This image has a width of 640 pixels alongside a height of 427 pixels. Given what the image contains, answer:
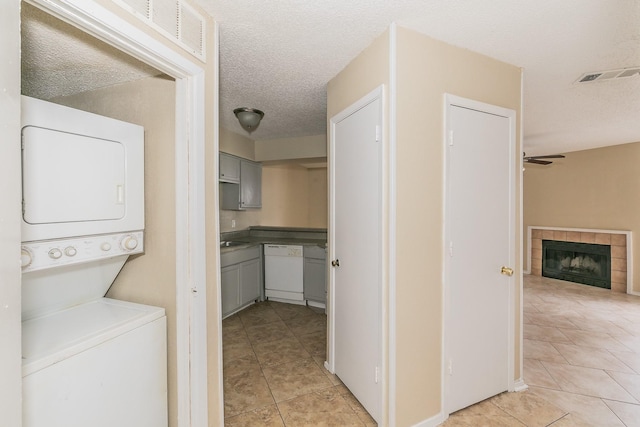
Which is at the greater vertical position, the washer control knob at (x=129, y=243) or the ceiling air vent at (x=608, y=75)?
the ceiling air vent at (x=608, y=75)

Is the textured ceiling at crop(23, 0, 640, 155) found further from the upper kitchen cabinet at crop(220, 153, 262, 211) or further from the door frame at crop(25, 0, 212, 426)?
the upper kitchen cabinet at crop(220, 153, 262, 211)

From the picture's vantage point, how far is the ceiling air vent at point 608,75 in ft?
7.39

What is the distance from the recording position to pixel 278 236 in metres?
4.74

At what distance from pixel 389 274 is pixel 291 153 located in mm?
3077

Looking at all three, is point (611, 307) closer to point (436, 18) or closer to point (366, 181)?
point (366, 181)

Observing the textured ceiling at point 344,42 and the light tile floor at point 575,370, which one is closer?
the textured ceiling at point 344,42

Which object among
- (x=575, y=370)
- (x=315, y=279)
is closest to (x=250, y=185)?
(x=315, y=279)

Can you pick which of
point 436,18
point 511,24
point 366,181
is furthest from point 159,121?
point 511,24

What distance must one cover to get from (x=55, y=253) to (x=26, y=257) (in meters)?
0.10

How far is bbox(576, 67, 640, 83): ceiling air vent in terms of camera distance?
2.25m

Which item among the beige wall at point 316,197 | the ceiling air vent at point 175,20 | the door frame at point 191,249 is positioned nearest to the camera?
the ceiling air vent at point 175,20

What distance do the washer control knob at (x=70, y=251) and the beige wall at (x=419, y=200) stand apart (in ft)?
5.11

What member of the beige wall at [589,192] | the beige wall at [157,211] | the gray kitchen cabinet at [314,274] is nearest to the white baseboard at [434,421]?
the beige wall at [157,211]

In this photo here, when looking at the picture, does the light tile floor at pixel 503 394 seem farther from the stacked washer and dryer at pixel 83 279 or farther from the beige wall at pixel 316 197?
the beige wall at pixel 316 197
